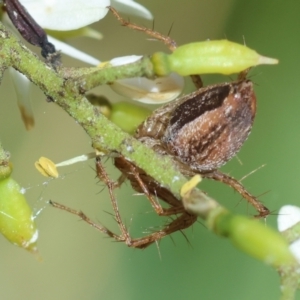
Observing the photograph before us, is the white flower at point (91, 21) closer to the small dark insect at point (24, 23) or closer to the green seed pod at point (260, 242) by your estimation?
the small dark insect at point (24, 23)

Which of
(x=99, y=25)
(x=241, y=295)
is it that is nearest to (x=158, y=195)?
(x=241, y=295)

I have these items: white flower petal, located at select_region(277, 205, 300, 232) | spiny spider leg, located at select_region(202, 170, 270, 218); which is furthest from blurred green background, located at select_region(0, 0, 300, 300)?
white flower petal, located at select_region(277, 205, 300, 232)

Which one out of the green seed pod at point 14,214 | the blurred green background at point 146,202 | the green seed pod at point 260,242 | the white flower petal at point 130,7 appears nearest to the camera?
the green seed pod at point 260,242

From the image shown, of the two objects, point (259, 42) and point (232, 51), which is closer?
point (232, 51)

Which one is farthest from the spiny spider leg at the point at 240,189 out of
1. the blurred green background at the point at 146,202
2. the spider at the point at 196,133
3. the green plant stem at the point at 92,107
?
the blurred green background at the point at 146,202

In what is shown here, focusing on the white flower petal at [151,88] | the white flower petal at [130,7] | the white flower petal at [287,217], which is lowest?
the white flower petal at [287,217]

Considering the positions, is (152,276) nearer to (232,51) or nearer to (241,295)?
(241,295)
